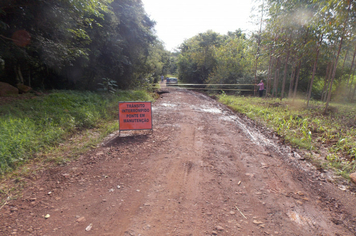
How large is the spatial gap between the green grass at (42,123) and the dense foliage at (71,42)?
177 centimetres

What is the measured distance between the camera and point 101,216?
112 inches

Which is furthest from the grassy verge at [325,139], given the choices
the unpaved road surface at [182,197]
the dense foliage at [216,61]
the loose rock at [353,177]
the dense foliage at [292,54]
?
the dense foliage at [216,61]

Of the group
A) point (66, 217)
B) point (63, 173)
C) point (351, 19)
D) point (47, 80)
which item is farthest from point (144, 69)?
point (66, 217)

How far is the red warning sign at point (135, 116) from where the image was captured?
259 inches

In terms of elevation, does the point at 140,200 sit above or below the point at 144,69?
below

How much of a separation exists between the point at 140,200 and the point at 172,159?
1624 mm

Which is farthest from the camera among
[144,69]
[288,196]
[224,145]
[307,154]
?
[144,69]

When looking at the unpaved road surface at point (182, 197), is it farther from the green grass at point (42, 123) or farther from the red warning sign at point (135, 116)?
the red warning sign at point (135, 116)

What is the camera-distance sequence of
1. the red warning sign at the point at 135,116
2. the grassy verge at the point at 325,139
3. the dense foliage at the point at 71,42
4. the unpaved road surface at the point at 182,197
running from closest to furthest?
1. the unpaved road surface at the point at 182,197
2. the grassy verge at the point at 325,139
3. the red warning sign at the point at 135,116
4. the dense foliage at the point at 71,42

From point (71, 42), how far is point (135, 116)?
6.47 metres

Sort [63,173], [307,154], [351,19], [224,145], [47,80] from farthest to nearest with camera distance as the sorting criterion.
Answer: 1. [47,80]
2. [351,19]
3. [224,145]
4. [307,154]
5. [63,173]

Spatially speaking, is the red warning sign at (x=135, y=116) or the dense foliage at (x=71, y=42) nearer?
the red warning sign at (x=135, y=116)

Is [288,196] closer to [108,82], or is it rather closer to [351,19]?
[351,19]

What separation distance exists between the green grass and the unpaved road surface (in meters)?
1.10
